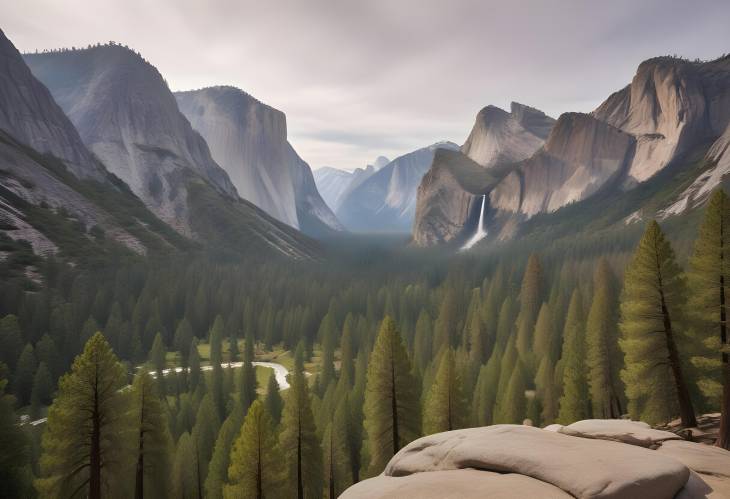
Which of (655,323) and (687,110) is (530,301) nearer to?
(655,323)

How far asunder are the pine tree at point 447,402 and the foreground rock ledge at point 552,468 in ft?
61.4

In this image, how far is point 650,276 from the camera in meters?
25.0

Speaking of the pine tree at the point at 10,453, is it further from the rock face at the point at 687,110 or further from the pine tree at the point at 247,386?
the rock face at the point at 687,110

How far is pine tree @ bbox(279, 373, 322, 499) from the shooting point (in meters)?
32.7

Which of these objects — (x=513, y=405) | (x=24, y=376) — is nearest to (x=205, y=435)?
(x=513, y=405)

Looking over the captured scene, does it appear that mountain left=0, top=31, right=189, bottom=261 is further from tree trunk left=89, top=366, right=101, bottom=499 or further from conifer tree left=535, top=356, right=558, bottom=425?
conifer tree left=535, top=356, right=558, bottom=425

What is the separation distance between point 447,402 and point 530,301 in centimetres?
5226

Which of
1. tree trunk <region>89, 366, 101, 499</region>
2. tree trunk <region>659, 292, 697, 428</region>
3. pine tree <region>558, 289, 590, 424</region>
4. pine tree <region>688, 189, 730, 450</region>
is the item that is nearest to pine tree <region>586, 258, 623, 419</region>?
pine tree <region>558, 289, 590, 424</region>

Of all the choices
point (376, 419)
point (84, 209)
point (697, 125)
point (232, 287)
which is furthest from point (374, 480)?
point (697, 125)

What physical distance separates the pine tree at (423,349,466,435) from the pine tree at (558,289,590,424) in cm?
1245

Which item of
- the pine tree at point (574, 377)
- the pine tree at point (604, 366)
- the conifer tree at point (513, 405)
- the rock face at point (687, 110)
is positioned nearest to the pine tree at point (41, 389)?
the conifer tree at point (513, 405)

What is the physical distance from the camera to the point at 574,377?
42688 mm

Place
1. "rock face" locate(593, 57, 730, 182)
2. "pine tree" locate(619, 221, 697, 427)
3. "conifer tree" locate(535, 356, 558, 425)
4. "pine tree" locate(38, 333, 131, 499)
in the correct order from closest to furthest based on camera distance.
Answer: "pine tree" locate(619, 221, 697, 427), "pine tree" locate(38, 333, 131, 499), "conifer tree" locate(535, 356, 558, 425), "rock face" locate(593, 57, 730, 182)

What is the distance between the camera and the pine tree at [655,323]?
2484 cm
